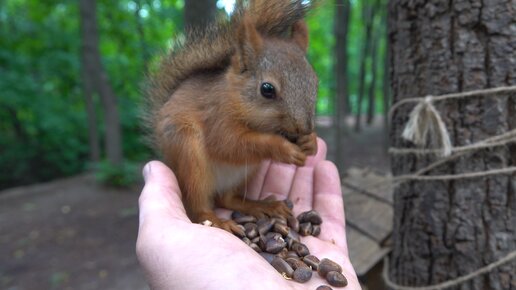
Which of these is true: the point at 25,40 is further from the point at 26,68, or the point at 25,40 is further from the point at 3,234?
the point at 3,234

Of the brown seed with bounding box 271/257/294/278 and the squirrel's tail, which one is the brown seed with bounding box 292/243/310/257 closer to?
the brown seed with bounding box 271/257/294/278

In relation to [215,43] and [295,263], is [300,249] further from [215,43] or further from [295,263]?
[215,43]

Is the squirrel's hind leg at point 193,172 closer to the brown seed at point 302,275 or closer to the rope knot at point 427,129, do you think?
the brown seed at point 302,275

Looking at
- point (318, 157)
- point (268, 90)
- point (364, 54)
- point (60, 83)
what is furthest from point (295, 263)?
point (60, 83)

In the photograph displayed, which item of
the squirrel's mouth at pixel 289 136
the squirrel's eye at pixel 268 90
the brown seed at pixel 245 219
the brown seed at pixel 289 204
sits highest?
the squirrel's eye at pixel 268 90

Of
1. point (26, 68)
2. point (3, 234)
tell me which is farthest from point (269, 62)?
point (26, 68)

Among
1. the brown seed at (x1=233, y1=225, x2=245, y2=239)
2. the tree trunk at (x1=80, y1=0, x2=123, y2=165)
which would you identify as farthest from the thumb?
the tree trunk at (x1=80, y1=0, x2=123, y2=165)

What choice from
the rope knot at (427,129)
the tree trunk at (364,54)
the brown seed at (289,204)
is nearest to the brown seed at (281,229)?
the brown seed at (289,204)
